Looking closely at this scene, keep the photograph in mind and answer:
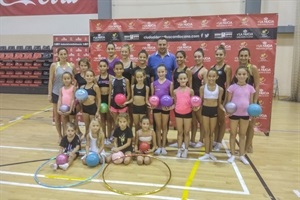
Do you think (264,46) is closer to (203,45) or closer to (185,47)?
(203,45)

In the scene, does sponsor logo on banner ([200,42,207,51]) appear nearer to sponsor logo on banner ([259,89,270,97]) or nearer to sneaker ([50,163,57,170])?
sponsor logo on banner ([259,89,270,97])

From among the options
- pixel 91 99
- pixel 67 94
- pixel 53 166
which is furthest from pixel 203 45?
pixel 53 166

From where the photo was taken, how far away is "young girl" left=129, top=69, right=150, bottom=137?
4.75 m

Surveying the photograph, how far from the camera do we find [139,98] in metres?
4.79

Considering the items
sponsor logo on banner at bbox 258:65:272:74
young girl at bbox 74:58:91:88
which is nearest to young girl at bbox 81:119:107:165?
young girl at bbox 74:58:91:88

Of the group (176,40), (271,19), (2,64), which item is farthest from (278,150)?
(2,64)

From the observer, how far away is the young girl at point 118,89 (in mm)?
4871

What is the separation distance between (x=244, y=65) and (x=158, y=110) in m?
1.57

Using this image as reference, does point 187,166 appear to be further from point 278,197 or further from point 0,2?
point 0,2

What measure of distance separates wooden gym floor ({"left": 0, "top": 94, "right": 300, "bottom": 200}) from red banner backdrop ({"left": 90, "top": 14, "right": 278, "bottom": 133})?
1.52 m

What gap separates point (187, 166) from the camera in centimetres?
435

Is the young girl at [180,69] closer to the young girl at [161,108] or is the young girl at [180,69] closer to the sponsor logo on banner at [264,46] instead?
the young girl at [161,108]

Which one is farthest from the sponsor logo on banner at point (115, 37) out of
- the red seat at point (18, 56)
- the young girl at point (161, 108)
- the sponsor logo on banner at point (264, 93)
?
the red seat at point (18, 56)

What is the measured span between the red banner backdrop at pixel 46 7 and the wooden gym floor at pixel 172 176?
6.72m
